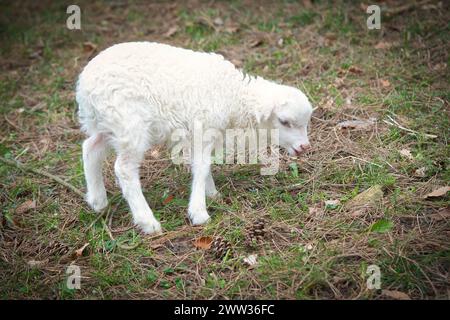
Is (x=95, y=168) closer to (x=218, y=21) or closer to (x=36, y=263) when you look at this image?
(x=36, y=263)

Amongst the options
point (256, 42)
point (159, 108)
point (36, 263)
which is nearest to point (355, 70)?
point (256, 42)

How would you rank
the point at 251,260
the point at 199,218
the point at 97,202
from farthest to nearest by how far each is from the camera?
the point at 97,202 < the point at 199,218 < the point at 251,260

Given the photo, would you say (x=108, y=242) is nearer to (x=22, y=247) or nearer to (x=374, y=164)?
(x=22, y=247)

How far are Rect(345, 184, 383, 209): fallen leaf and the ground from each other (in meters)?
0.02

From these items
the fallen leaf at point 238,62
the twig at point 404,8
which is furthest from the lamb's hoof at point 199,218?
the twig at point 404,8

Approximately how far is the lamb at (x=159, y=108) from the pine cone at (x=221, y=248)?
360mm

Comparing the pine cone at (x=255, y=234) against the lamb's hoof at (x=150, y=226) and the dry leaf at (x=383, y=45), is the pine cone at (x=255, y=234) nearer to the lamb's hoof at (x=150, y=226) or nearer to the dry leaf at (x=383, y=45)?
the lamb's hoof at (x=150, y=226)

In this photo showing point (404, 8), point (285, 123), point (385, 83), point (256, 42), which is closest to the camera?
point (285, 123)

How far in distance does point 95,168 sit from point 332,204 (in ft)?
6.71

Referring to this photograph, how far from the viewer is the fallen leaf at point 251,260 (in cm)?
404

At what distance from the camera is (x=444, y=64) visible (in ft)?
21.5

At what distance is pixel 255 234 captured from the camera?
14.1 ft

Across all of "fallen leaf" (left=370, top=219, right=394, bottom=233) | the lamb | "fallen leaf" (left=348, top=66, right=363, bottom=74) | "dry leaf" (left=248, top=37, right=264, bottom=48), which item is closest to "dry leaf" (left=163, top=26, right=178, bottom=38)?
"dry leaf" (left=248, top=37, right=264, bottom=48)
